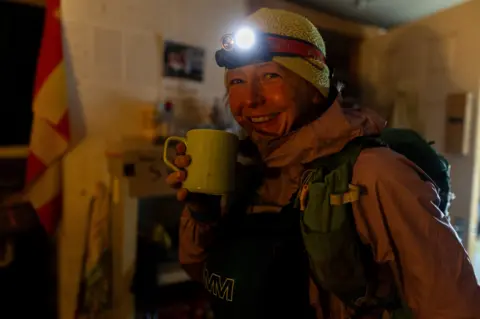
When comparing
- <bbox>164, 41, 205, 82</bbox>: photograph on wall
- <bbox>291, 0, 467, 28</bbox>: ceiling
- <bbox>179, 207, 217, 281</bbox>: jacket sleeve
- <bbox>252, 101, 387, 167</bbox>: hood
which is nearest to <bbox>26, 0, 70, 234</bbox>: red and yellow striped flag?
<bbox>164, 41, 205, 82</bbox>: photograph on wall

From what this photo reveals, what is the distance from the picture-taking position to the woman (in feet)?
1.81

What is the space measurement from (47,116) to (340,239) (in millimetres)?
1038

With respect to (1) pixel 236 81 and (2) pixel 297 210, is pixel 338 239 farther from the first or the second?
(1) pixel 236 81

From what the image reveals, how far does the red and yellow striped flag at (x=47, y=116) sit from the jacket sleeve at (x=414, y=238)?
1.01 m

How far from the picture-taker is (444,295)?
0.53 m

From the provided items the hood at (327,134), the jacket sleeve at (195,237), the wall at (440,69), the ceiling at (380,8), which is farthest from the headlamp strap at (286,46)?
the ceiling at (380,8)

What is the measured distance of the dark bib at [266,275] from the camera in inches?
25.9

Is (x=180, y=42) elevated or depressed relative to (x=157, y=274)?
elevated

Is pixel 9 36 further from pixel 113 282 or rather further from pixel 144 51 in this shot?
pixel 113 282

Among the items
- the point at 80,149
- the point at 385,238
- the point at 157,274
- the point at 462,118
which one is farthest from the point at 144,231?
the point at 462,118

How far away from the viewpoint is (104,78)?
1.37m

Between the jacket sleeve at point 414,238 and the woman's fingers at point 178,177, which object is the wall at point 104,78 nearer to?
the woman's fingers at point 178,177

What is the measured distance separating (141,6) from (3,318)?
1144 millimetres

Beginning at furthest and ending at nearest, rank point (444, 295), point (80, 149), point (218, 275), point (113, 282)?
point (80, 149) → point (113, 282) → point (218, 275) → point (444, 295)
